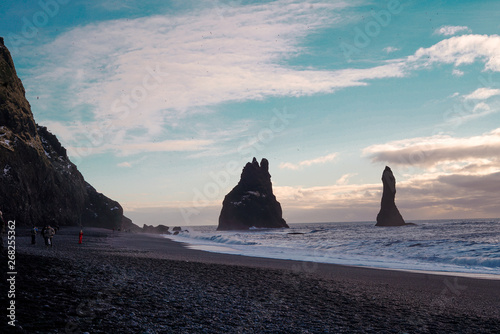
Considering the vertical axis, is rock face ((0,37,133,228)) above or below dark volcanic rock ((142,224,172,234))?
above

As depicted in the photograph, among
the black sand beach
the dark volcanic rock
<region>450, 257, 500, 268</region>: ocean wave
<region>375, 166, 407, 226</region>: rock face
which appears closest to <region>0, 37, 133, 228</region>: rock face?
the black sand beach

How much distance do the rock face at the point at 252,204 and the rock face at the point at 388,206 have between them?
5448 cm

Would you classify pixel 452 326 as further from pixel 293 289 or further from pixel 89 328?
pixel 89 328

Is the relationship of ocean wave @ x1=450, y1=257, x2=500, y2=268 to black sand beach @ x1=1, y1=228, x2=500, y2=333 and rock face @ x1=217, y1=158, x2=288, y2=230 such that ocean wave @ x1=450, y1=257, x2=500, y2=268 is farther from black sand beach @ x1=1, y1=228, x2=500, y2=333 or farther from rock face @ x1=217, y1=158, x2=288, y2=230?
rock face @ x1=217, y1=158, x2=288, y2=230

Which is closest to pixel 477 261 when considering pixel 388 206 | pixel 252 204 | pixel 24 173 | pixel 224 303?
pixel 224 303

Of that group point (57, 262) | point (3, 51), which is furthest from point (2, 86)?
point (57, 262)

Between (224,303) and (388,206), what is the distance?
531 ft

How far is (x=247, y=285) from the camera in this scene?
1351 cm

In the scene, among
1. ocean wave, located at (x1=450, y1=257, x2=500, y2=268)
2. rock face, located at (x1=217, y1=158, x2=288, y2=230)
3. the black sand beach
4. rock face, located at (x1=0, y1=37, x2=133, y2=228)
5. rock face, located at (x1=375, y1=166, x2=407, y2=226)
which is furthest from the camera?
rock face, located at (x1=217, y1=158, x2=288, y2=230)

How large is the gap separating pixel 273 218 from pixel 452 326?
17847 cm

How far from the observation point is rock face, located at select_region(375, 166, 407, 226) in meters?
155

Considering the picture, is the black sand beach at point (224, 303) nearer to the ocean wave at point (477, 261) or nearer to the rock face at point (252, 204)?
the ocean wave at point (477, 261)

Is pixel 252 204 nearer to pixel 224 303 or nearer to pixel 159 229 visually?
pixel 159 229

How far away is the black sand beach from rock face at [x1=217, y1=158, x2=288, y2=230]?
168 m
